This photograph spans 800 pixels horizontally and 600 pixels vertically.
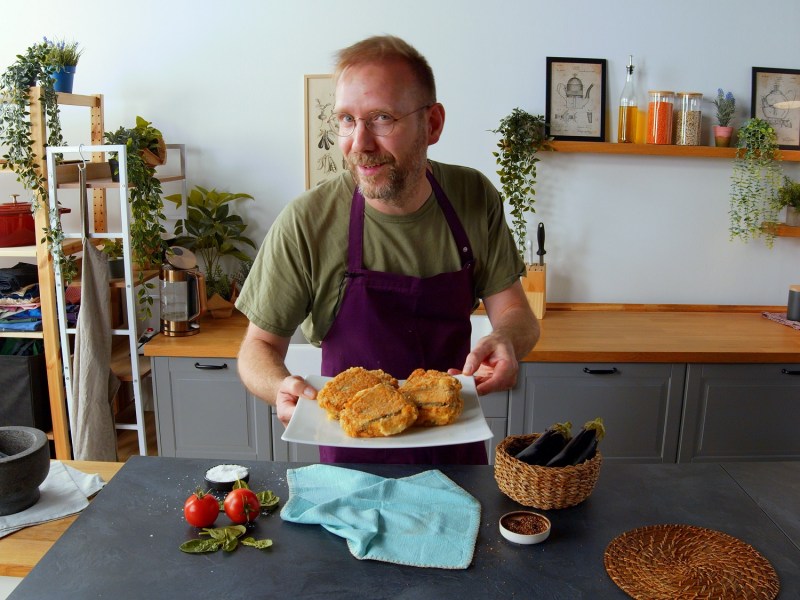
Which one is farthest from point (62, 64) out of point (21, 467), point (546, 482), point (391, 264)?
point (546, 482)

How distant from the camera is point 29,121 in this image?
9.77 feet

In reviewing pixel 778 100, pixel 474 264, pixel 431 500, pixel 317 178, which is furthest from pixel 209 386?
pixel 778 100

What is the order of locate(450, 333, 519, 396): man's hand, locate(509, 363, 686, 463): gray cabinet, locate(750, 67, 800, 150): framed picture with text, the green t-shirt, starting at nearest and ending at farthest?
locate(450, 333, 519, 396): man's hand
the green t-shirt
locate(509, 363, 686, 463): gray cabinet
locate(750, 67, 800, 150): framed picture with text

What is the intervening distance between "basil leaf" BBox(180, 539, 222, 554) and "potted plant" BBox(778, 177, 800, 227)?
3130mm

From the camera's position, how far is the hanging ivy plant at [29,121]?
293 cm

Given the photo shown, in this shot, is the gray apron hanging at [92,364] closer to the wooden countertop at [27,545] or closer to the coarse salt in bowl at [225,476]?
the wooden countertop at [27,545]

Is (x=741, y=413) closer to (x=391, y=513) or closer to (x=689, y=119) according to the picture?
(x=689, y=119)

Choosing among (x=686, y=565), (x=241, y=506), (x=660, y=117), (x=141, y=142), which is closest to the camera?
(x=686, y=565)

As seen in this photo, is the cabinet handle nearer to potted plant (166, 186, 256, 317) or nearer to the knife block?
the knife block

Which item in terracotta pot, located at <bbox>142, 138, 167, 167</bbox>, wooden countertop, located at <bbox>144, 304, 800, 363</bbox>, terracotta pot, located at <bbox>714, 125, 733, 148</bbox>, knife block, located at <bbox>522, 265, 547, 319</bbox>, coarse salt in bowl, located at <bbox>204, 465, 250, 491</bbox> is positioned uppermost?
terracotta pot, located at <bbox>714, 125, 733, 148</bbox>

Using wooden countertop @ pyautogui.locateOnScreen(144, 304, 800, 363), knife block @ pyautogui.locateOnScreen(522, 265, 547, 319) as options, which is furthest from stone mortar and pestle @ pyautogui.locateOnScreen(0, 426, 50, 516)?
knife block @ pyautogui.locateOnScreen(522, 265, 547, 319)

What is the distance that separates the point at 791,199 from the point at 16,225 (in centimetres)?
339

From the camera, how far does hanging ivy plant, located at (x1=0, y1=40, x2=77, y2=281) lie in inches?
115

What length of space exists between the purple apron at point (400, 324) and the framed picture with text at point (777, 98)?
2.21 m
